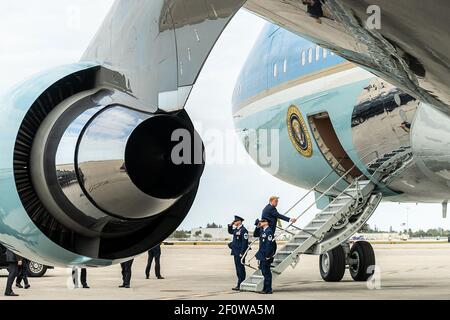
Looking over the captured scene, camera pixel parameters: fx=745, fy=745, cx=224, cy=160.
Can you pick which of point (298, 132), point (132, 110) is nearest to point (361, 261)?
point (298, 132)

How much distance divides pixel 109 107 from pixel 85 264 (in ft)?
3.48

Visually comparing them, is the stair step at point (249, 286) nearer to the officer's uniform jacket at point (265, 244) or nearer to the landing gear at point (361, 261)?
the officer's uniform jacket at point (265, 244)

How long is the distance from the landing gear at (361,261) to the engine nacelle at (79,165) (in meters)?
11.3

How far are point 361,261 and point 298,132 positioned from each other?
3386 mm

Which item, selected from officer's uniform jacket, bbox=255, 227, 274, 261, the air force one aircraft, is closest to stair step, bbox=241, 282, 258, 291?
officer's uniform jacket, bbox=255, 227, 274, 261

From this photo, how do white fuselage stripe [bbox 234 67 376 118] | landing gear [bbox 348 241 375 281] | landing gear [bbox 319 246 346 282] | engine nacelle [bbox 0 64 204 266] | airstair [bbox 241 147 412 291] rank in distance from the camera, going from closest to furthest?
1. engine nacelle [bbox 0 64 204 266]
2. white fuselage stripe [bbox 234 67 376 118]
3. airstair [bbox 241 147 412 291]
4. landing gear [bbox 319 246 346 282]
5. landing gear [bbox 348 241 375 281]

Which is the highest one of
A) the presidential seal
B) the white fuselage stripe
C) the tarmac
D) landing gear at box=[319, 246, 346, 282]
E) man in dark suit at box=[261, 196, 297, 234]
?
the white fuselage stripe

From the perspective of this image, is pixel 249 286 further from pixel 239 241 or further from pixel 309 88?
pixel 309 88

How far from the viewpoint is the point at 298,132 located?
13.7 metres

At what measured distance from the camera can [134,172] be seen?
4.05m

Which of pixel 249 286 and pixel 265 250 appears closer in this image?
pixel 265 250

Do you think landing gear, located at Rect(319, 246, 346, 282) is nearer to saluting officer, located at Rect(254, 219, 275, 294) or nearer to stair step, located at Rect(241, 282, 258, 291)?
stair step, located at Rect(241, 282, 258, 291)

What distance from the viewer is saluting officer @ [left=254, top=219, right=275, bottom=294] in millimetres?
12344

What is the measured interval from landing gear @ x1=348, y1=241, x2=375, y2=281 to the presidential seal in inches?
109
